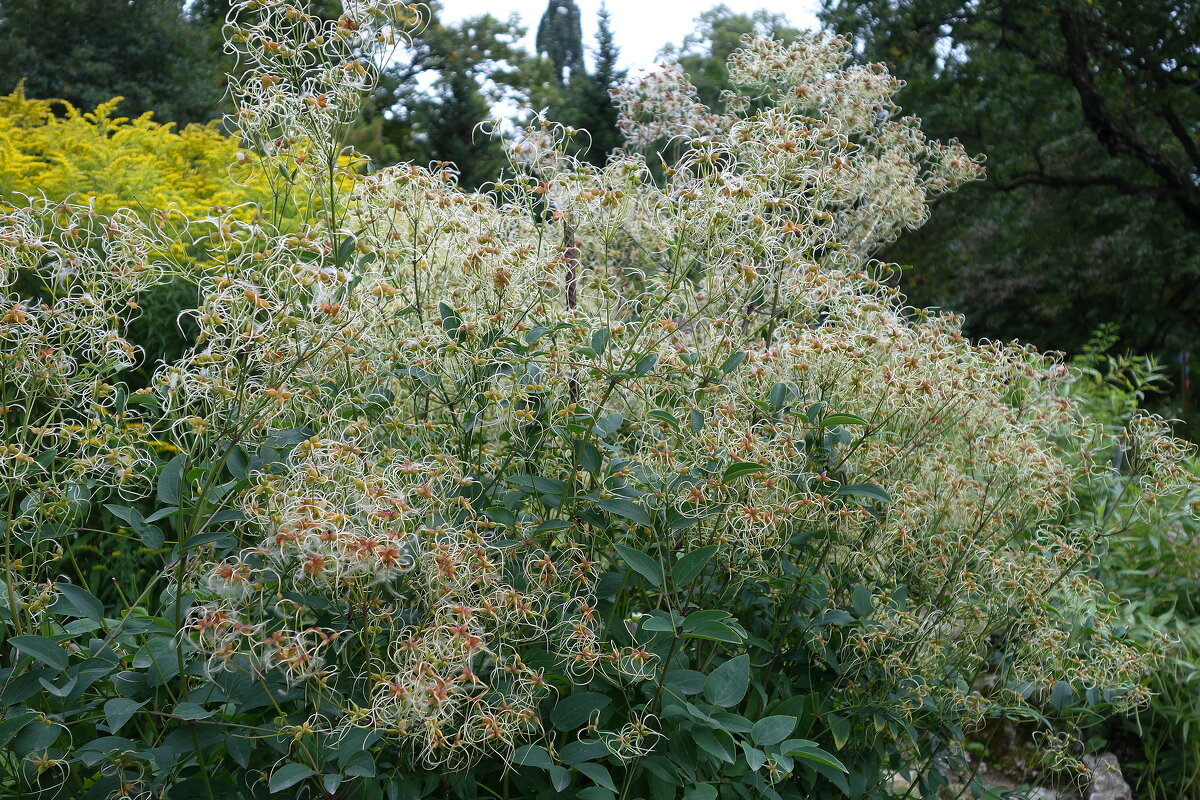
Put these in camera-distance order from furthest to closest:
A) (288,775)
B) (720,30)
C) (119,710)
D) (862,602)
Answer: (720,30) < (862,602) < (119,710) < (288,775)

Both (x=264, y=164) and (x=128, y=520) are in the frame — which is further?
(x=264, y=164)

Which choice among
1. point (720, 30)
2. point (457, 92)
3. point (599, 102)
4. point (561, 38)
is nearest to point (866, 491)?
point (599, 102)

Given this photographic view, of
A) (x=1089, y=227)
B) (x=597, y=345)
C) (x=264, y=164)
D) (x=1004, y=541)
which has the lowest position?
(x=1004, y=541)

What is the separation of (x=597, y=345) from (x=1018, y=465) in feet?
3.98

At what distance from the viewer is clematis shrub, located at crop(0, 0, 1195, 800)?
151 cm

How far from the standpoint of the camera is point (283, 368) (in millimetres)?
1573

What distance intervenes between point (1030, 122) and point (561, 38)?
18.6m

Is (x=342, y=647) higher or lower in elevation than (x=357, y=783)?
higher

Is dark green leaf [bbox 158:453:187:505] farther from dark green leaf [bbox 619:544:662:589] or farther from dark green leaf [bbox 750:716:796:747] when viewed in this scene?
dark green leaf [bbox 750:716:796:747]

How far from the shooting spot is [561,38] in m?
26.6

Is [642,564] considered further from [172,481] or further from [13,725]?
[13,725]

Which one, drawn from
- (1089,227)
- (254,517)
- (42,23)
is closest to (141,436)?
(254,517)

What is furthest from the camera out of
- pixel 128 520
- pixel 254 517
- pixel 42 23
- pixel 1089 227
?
pixel 42 23

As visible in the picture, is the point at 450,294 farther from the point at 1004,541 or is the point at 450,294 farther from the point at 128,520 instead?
the point at 1004,541
